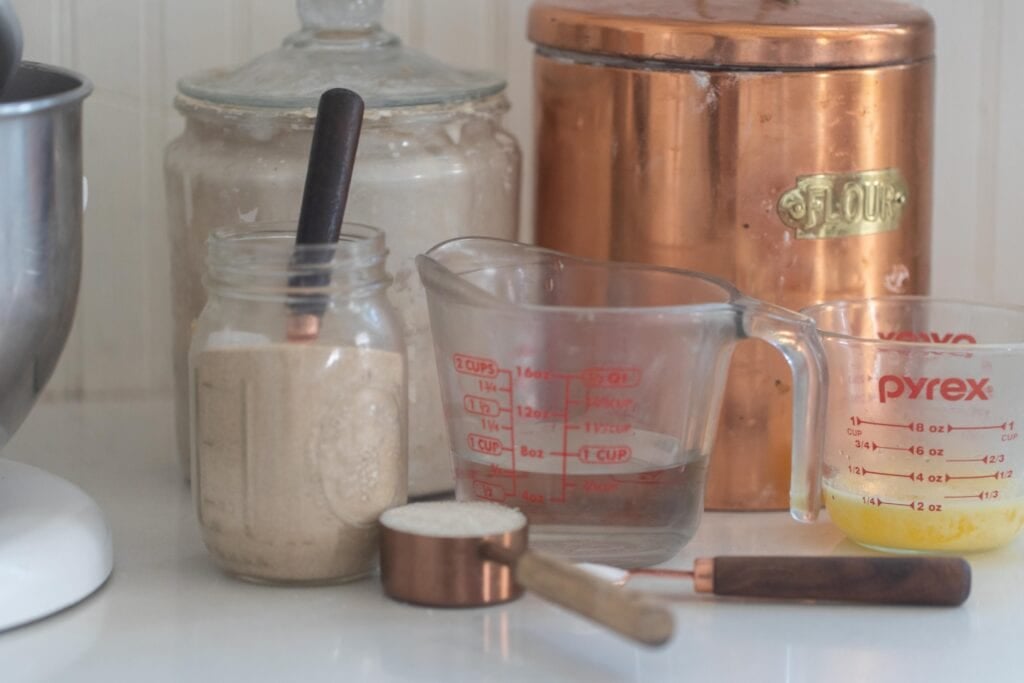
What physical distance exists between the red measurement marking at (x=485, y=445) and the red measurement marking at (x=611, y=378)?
56 millimetres

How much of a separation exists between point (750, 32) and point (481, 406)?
233 millimetres

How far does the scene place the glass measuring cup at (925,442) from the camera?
2.49 ft

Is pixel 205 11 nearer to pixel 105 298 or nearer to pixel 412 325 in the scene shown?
pixel 105 298

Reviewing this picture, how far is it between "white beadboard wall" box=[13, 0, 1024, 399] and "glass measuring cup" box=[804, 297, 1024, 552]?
0.33 metres

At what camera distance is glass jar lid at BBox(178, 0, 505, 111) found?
0.80 metres

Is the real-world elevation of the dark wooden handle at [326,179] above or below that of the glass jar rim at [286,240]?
above

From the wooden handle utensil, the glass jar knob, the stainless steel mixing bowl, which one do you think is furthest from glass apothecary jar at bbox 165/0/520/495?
the wooden handle utensil

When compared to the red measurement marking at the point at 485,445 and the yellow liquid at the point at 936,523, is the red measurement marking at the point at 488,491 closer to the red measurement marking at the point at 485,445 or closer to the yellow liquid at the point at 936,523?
the red measurement marking at the point at 485,445

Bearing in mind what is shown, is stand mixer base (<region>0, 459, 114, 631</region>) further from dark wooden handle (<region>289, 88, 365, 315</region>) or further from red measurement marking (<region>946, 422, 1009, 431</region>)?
red measurement marking (<region>946, 422, 1009, 431</region>)

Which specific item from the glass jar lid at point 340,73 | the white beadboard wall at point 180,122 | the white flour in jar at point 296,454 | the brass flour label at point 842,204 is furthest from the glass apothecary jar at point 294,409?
the white beadboard wall at point 180,122

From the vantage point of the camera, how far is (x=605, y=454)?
2.38 ft

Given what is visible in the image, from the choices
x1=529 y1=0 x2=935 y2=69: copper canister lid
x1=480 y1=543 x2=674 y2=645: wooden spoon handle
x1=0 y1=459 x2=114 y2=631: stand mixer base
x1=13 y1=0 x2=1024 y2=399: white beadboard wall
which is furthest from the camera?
x1=13 y1=0 x2=1024 y2=399: white beadboard wall

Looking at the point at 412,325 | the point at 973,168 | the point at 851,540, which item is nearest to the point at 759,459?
the point at 851,540

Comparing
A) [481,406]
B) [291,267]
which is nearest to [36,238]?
[291,267]
